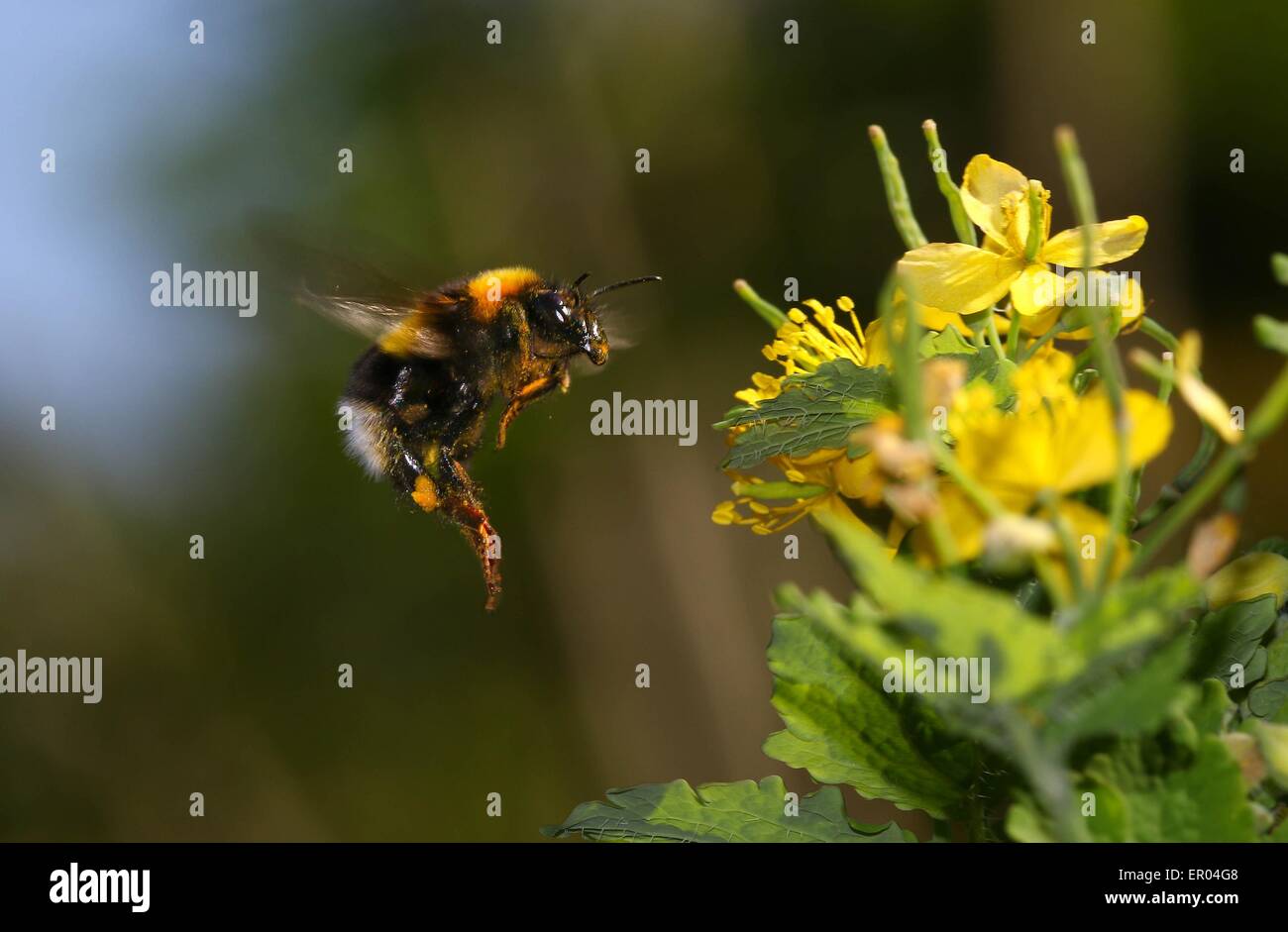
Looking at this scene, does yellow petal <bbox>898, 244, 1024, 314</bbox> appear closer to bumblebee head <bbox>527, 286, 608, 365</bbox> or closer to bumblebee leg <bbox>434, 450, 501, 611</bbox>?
bumblebee leg <bbox>434, 450, 501, 611</bbox>

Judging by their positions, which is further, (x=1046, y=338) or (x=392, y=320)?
(x=392, y=320)

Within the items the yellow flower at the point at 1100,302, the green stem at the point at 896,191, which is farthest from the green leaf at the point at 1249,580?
the green stem at the point at 896,191

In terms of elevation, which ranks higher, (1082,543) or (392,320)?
(392,320)

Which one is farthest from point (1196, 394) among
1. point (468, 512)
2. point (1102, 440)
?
point (468, 512)

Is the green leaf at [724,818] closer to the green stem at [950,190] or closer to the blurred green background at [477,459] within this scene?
the green stem at [950,190]

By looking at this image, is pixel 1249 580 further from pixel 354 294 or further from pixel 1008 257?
pixel 354 294

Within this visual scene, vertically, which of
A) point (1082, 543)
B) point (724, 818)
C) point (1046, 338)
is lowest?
point (724, 818)

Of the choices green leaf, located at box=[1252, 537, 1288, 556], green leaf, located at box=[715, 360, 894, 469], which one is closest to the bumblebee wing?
green leaf, located at box=[715, 360, 894, 469]

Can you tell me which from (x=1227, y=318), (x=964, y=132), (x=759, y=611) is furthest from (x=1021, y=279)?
(x=759, y=611)
